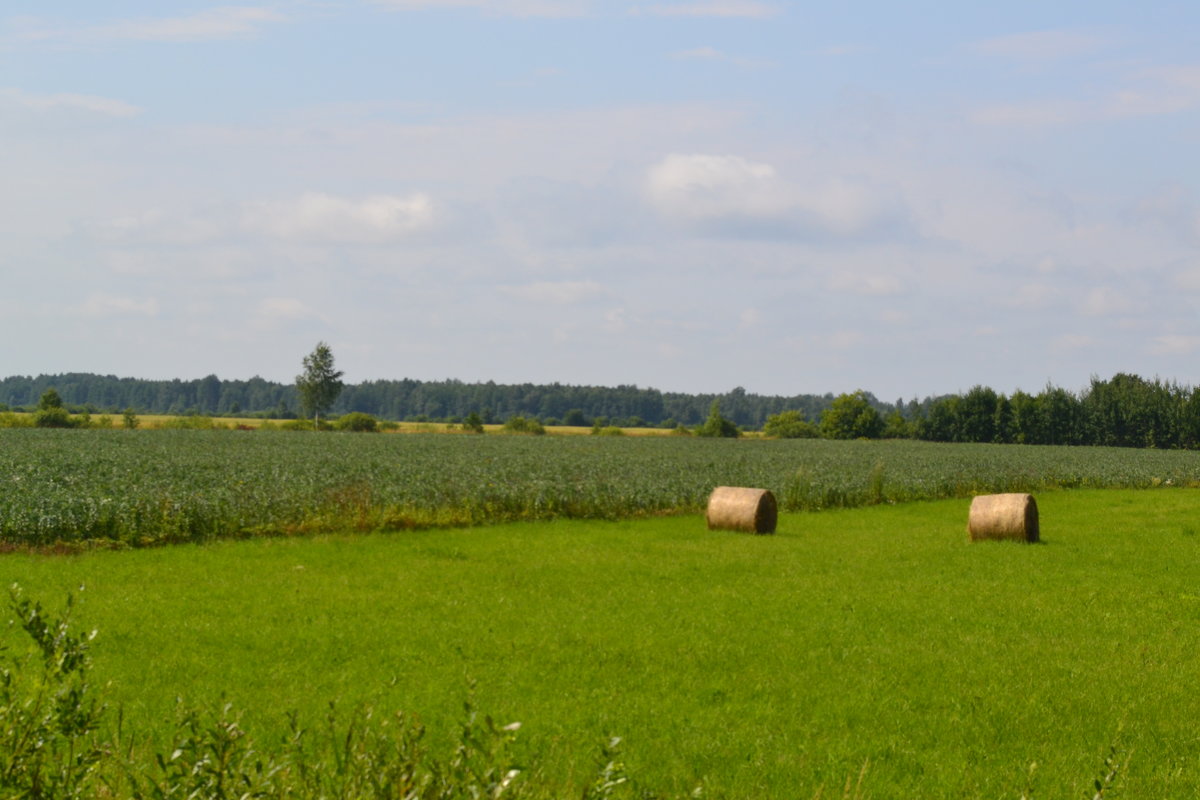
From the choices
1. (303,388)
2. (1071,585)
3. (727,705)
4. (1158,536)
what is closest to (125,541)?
(727,705)

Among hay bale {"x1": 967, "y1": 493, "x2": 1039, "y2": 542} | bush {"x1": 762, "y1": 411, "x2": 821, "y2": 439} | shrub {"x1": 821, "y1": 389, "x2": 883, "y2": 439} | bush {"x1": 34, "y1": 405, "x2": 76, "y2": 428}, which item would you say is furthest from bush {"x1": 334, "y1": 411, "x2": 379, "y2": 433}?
hay bale {"x1": 967, "y1": 493, "x2": 1039, "y2": 542}

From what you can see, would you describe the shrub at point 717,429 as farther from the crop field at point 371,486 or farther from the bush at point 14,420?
the bush at point 14,420

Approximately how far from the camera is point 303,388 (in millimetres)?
137375

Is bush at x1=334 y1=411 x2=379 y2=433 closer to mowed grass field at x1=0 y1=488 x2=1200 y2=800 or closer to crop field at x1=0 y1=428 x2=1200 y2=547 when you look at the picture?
crop field at x1=0 y1=428 x2=1200 y2=547

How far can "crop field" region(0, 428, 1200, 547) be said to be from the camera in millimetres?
24031

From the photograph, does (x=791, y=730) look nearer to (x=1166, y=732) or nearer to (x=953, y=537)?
(x=1166, y=732)

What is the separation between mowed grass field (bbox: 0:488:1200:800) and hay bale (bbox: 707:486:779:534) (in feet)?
9.32

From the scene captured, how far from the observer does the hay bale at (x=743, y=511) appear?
2630 centimetres

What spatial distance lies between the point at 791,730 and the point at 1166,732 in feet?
12.9

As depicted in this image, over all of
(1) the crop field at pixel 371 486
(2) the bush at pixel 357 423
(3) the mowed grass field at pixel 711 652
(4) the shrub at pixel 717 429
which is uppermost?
(4) the shrub at pixel 717 429

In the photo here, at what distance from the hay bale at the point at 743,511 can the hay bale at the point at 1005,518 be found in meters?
4.99

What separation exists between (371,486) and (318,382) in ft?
366

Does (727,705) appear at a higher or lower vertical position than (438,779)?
lower

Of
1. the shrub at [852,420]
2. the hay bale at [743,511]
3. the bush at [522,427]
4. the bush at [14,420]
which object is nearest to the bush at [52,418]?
the bush at [14,420]
